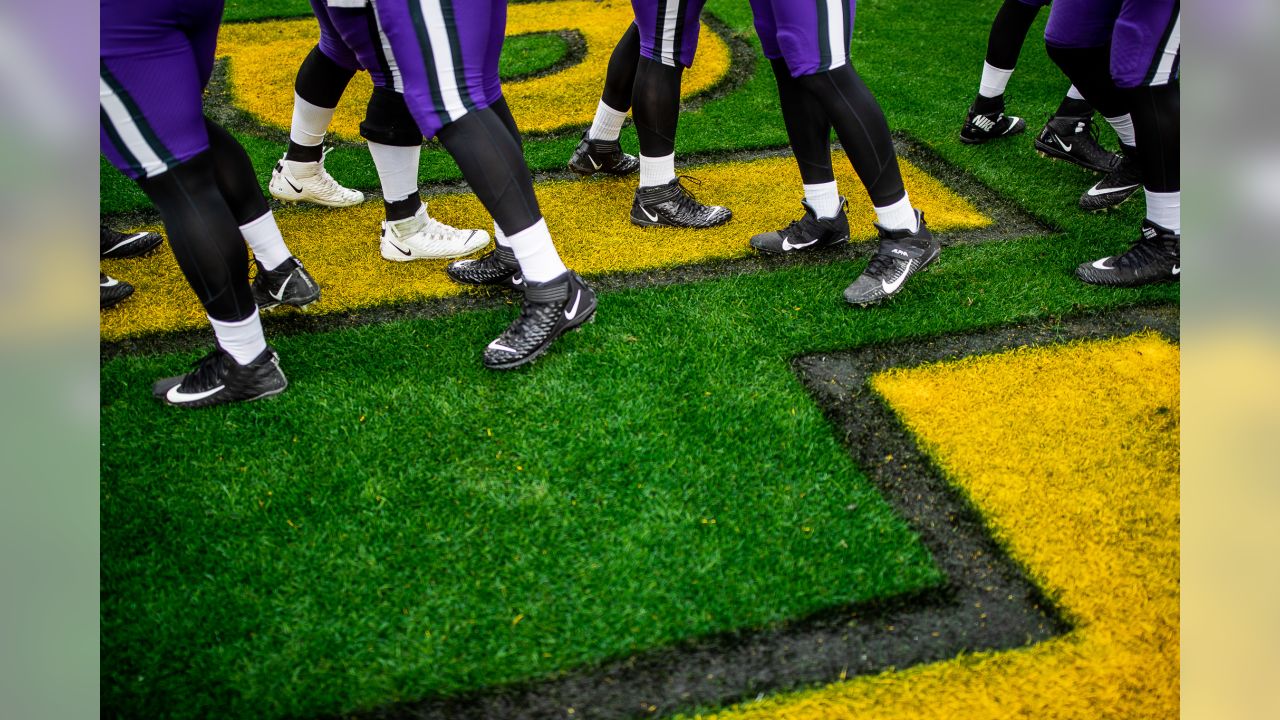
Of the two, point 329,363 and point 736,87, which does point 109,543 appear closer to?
point 329,363

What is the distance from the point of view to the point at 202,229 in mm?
2521

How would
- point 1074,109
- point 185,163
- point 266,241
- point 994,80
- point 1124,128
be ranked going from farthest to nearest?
point 994,80
point 1074,109
point 1124,128
point 266,241
point 185,163

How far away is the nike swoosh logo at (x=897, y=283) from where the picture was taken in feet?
10.5

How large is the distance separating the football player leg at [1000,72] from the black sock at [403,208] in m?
2.76

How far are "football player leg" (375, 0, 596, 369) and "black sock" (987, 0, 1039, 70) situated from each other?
106 inches

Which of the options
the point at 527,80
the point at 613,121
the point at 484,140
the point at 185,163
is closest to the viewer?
the point at 185,163

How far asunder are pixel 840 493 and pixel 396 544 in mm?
1144

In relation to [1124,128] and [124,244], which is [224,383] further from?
[1124,128]

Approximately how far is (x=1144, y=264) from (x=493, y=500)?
8.19 ft

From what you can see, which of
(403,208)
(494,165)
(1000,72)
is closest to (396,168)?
(403,208)

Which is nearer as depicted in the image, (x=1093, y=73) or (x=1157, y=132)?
(x=1157, y=132)

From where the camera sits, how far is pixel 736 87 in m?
5.38

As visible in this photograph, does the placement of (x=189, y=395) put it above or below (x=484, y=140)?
below

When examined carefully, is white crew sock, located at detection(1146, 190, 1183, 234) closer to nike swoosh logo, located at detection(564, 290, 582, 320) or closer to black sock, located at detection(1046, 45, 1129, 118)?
black sock, located at detection(1046, 45, 1129, 118)
